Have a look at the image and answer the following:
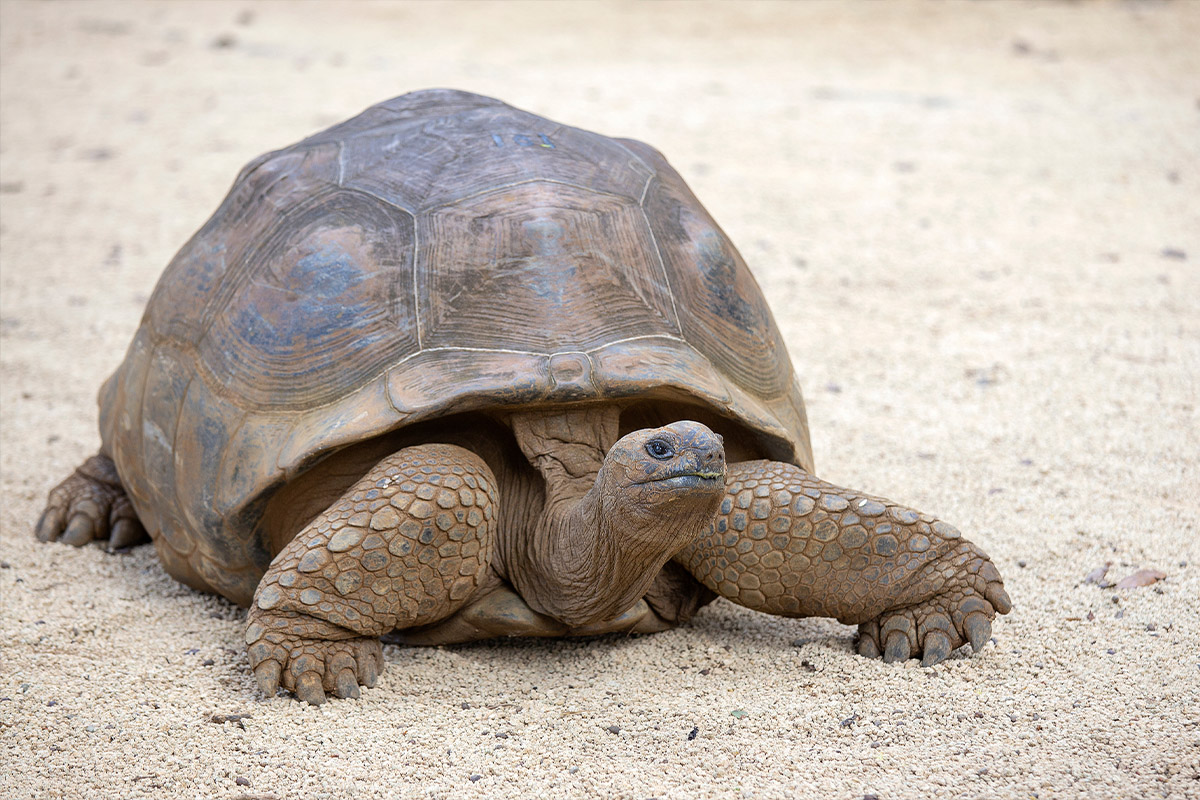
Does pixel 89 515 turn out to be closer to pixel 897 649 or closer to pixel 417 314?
pixel 417 314

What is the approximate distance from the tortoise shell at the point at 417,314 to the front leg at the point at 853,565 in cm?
22

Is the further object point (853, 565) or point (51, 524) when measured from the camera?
point (51, 524)

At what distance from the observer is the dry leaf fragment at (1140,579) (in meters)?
3.00

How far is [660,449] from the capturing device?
88.3 inches

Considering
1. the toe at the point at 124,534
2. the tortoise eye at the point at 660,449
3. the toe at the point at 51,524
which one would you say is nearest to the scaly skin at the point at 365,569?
the tortoise eye at the point at 660,449

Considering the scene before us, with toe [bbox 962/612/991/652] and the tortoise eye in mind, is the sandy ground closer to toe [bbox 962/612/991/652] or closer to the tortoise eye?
toe [bbox 962/612/991/652]

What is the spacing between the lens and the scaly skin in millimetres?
2451

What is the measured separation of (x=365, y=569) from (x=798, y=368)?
2.67 m

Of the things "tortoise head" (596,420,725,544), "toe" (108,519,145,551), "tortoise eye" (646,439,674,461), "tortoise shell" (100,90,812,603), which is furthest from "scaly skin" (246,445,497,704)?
"toe" (108,519,145,551)

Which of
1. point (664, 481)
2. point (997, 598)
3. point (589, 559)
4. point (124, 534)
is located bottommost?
point (124, 534)

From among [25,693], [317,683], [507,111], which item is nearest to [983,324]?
[507,111]

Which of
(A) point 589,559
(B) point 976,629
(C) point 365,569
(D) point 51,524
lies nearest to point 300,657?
(C) point 365,569

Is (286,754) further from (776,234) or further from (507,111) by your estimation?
(776,234)

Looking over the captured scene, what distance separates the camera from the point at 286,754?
7.53 feet
